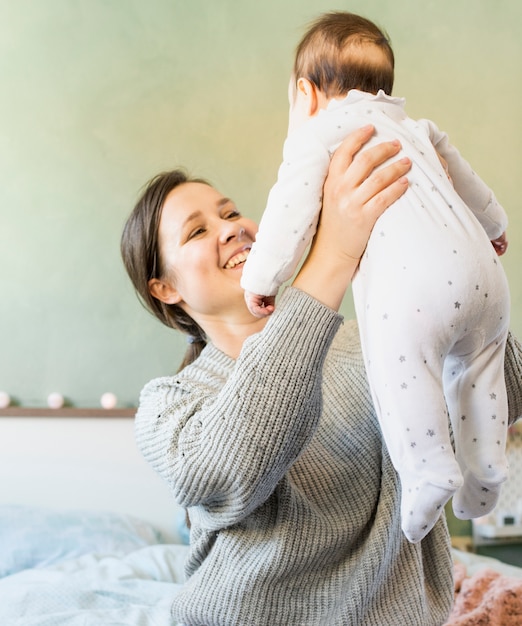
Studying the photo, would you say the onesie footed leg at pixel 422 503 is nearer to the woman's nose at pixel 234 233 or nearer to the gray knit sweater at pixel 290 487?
the gray knit sweater at pixel 290 487

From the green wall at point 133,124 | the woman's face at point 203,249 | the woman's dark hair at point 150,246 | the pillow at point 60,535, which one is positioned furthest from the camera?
the green wall at point 133,124

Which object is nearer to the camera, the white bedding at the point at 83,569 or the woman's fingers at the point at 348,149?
the woman's fingers at the point at 348,149

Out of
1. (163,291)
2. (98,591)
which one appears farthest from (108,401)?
(163,291)

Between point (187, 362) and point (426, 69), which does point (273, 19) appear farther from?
point (187, 362)

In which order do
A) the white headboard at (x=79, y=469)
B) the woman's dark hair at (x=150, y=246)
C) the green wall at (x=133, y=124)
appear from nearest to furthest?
the woman's dark hair at (x=150, y=246) < the white headboard at (x=79, y=469) < the green wall at (x=133, y=124)

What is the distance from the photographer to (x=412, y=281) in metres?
0.92

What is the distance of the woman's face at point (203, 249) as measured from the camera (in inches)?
56.1

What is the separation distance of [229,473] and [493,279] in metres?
0.44

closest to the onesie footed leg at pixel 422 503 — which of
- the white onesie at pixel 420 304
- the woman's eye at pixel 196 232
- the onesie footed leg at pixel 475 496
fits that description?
the white onesie at pixel 420 304

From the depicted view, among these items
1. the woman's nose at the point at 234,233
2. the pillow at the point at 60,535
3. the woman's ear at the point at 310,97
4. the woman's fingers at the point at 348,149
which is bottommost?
the pillow at the point at 60,535

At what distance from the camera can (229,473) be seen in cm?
103

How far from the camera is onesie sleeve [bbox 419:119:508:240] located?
114 centimetres

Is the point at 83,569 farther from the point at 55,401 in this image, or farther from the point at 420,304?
the point at 420,304

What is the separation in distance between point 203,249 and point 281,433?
21.3 inches
